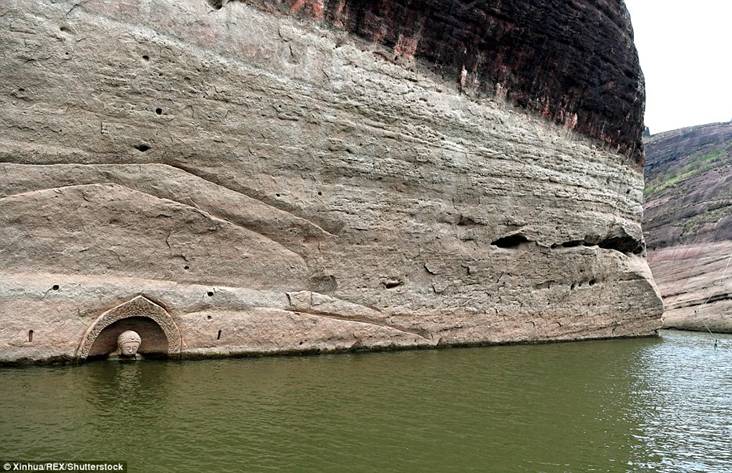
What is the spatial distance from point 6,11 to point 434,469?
816cm

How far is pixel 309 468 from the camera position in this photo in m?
4.11

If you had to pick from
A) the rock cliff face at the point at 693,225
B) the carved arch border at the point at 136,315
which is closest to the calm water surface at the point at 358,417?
the carved arch border at the point at 136,315

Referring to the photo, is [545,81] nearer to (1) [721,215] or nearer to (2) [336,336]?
(2) [336,336]

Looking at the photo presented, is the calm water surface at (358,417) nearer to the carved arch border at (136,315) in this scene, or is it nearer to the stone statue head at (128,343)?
the stone statue head at (128,343)

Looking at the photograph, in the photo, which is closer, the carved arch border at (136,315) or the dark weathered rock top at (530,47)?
the carved arch border at (136,315)

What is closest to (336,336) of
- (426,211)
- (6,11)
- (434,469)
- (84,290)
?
(426,211)

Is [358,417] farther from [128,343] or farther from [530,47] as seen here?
[530,47]

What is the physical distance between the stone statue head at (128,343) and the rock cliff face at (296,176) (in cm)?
18

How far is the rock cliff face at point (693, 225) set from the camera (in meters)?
23.1

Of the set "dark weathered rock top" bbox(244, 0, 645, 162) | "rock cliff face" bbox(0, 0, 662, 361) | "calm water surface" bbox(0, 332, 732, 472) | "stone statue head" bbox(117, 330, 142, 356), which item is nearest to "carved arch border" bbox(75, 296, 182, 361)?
"rock cliff face" bbox(0, 0, 662, 361)

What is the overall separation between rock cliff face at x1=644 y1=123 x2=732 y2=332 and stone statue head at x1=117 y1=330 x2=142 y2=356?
874 inches

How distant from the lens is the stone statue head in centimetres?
773

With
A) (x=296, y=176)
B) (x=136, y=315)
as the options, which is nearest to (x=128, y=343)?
(x=136, y=315)

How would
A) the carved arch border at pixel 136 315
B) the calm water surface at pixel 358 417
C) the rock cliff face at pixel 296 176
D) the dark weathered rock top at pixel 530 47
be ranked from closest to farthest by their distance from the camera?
the calm water surface at pixel 358 417 < the carved arch border at pixel 136 315 < the rock cliff face at pixel 296 176 < the dark weathered rock top at pixel 530 47
